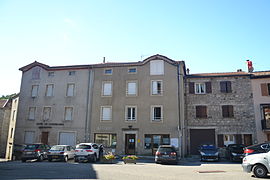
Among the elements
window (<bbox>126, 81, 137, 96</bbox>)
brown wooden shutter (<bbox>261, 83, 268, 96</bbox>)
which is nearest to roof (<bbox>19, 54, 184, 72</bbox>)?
window (<bbox>126, 81, 137, 96</bbox>)

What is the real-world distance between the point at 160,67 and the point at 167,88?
2.48m

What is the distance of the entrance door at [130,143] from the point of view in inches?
882

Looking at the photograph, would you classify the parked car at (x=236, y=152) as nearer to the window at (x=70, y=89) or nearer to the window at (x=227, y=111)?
the window at (x=227, y=111)

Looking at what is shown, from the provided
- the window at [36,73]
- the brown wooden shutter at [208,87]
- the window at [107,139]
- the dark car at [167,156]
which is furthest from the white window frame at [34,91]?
the brown wooden shutter at [208,87]

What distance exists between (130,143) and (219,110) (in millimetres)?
9876

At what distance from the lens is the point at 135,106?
76.4 ft

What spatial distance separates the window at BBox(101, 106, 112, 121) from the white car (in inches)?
616

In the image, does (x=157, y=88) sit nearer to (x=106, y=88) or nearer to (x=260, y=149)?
(x=106, y=88)

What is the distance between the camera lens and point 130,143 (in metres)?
22.6

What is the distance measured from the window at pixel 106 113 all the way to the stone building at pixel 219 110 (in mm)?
8169

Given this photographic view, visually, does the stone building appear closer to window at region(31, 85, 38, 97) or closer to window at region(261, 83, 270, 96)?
window at region(261, 83, 270, 96)

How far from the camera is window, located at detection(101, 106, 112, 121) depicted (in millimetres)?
23739

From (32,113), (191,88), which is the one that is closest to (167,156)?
(191,88)

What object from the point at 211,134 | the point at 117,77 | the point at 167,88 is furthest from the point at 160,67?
the point at 211,134
